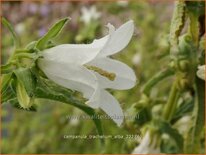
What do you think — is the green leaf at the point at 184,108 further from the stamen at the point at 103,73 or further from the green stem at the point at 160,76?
the stamen at the point at 103,73

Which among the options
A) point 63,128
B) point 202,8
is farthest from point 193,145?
point 63,128

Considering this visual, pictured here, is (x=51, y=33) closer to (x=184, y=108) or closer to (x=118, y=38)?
(x=118, y=38)

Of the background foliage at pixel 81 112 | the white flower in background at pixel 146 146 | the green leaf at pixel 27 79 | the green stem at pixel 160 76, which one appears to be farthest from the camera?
the background foliage at pixel 81 112

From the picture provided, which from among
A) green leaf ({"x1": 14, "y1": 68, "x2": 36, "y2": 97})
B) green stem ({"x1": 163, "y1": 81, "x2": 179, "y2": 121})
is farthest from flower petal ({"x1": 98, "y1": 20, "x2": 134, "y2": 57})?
green stem ({"x1": 163, "y1": 81, "x2": 179, "y2": 121})

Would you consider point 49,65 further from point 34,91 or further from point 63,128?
point 63,128

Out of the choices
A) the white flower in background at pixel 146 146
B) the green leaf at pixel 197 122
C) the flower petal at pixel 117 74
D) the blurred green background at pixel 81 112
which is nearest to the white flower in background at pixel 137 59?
the blurred green background at pixel 81 112

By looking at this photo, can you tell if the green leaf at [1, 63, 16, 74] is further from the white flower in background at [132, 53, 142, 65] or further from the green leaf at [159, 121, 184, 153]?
the white flower in background at [132, 53, 142, 65]
